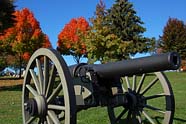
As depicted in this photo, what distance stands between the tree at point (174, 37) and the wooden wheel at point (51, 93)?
5029 cm

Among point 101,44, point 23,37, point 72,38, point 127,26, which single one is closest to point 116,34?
point 127,26

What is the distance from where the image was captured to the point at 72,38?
6612 centimetres

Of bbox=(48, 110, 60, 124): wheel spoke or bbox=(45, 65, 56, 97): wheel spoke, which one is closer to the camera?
bbox=(48, 110, 60, 124): wheel spoke

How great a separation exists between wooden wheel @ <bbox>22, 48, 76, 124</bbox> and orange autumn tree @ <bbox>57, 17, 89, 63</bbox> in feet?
187

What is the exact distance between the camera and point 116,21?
5231cm

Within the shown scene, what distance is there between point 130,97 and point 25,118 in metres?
2.08

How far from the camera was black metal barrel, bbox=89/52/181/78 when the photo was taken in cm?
541

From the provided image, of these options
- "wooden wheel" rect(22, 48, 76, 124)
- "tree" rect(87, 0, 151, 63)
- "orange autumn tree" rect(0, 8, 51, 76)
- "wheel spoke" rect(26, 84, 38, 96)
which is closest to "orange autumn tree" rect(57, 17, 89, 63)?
"tree" rect(87, 0, 151, 63)

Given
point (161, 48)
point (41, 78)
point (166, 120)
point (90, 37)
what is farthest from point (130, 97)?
point (161, 48)

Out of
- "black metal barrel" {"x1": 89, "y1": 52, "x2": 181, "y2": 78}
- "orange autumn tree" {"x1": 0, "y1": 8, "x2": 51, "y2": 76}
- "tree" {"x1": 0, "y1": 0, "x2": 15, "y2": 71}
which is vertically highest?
"orange autumn tree" {"x1": 0, "y1": 8, "x2": 51, "y2": 76}

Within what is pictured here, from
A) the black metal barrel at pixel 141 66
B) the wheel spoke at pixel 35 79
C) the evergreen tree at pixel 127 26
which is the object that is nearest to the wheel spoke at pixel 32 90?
the wheel spoke at pixel 35 79

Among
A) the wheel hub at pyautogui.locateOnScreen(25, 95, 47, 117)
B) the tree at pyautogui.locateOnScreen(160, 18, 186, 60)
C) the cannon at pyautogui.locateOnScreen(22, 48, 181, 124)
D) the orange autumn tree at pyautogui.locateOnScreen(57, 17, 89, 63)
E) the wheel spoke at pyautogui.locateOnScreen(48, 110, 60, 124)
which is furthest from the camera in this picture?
the orange autumn tree at pyautogui.locateOnScreen(57, 17, 89, 63)

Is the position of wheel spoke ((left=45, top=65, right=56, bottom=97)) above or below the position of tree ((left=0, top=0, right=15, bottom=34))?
below

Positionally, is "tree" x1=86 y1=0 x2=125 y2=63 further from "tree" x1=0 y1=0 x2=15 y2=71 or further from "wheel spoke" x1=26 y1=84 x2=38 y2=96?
"wheel spoke" x1=26 y1=84 x2=38 y2=96
